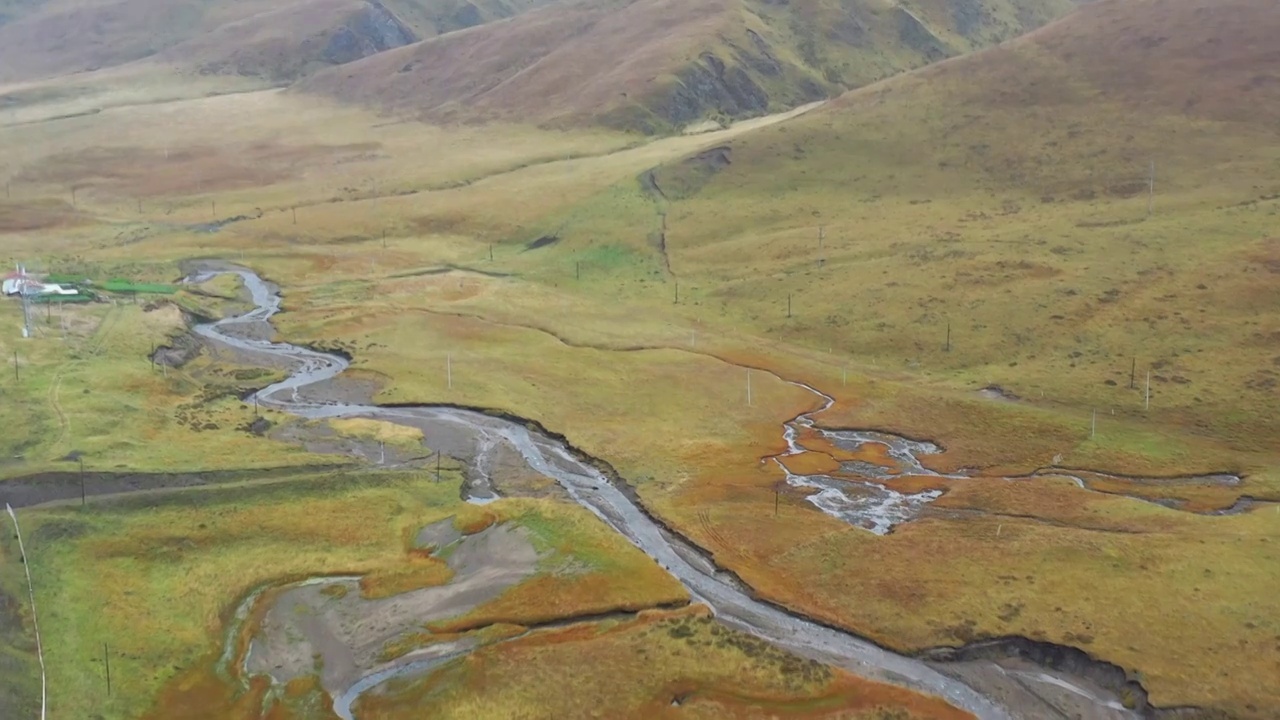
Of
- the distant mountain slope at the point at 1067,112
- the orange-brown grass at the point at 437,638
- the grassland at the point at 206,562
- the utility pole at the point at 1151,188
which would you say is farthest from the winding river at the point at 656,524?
the distant mountain slope at the point at 1067,112

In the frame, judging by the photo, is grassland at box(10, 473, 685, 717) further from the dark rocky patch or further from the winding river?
the dark rocky patch

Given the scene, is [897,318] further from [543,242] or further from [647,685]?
[647,685]

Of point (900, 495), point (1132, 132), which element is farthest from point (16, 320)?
point (1132, 132)

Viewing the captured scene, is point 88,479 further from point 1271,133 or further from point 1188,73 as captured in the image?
point 1188,73

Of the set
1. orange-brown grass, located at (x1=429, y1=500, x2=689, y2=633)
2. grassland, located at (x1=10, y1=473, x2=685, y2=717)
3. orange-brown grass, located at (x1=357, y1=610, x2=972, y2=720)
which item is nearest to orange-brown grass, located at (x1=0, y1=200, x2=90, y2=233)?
grassland, located at (x1=10, y1=473, x2=685, y2=717)

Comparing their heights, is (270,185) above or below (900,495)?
above

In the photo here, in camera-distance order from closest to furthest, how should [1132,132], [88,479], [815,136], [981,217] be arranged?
[88,479]
[981,217]
[1132,132]
[815,136]
